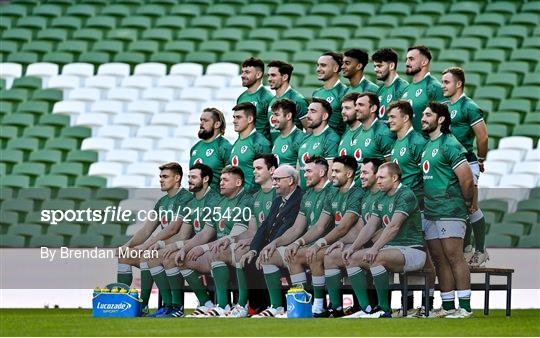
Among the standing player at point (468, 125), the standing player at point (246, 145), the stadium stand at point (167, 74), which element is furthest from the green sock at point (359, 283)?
the stadium stand at point (167, 74)

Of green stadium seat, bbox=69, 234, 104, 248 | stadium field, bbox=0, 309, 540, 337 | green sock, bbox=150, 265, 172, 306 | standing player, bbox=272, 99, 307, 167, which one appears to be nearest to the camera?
stadium field, bbox=0, 309, 540, 337

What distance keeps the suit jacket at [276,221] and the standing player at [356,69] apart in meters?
0.92

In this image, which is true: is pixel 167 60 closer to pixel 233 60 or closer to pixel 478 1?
pixel 233 60

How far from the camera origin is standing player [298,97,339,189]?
10.2 metres

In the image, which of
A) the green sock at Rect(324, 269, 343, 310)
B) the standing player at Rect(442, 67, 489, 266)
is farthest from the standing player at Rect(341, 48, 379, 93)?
the green sock at Rect(324, 269, 343, 310)

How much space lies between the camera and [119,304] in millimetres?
10508

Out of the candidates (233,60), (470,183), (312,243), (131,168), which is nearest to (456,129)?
(470,183)

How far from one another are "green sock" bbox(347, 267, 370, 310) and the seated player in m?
1.45

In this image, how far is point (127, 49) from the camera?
1884cm

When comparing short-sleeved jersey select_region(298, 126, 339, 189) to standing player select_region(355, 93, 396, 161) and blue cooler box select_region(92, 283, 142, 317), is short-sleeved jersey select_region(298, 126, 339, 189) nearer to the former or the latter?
standing player select_region(355, 93, 396, 161)

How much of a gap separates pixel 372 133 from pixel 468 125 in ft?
2.25

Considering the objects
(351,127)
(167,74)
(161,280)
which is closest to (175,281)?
(161,280)

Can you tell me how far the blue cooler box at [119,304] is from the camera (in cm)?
1047

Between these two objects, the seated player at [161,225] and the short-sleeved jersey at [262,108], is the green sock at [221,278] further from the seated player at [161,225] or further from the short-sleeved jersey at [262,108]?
the short-sleeved jersey at [262,108]
